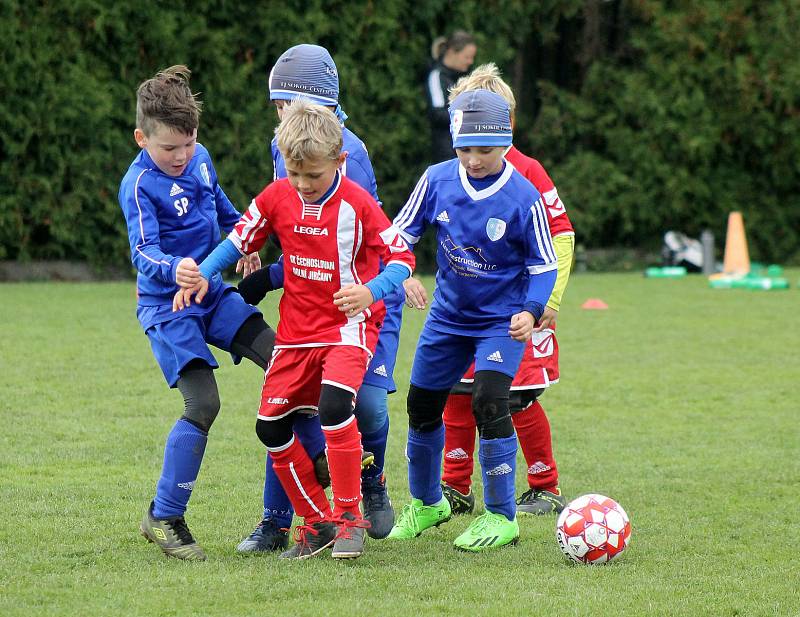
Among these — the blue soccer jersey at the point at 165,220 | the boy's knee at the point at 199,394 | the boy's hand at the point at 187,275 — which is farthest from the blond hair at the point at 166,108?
the boy's knee at the point at 199,394

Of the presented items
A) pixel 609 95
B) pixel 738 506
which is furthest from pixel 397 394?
pixel 609 95

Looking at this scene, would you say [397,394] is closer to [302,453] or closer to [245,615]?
[302,453]

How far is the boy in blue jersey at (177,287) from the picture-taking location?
16.2ft

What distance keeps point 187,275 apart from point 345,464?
0.90 meters

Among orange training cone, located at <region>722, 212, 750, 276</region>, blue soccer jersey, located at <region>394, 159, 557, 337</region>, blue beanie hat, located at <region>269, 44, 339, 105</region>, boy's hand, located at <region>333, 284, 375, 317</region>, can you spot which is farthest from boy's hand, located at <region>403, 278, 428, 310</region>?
orange training cone, located at <region>722, 212, 750, 276</region>

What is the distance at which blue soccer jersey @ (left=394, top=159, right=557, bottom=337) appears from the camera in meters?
5.27

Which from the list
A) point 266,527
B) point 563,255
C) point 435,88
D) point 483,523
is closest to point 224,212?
point 266,527

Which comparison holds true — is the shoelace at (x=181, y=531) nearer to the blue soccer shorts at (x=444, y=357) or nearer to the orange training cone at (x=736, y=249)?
the blue soccer shorts at (x=444, y=357)

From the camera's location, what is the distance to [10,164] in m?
13.3

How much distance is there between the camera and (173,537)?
4.87 meters

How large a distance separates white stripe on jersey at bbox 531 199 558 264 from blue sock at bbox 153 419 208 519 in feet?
5.03

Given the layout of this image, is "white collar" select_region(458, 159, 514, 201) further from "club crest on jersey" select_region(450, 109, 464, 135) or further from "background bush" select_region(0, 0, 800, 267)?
"background bush" select_region(0, 0, 800, 267)

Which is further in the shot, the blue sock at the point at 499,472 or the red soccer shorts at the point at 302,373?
the blue sock at the point at 499,472

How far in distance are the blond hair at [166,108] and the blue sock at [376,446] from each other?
1.40 m
